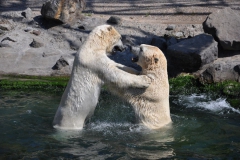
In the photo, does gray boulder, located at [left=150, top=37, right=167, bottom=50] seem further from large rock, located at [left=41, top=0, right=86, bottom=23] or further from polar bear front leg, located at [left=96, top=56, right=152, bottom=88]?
polar bear front leg, located at [left=96, top=56, right=152, bottom=88]

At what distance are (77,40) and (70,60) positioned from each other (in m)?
2.01

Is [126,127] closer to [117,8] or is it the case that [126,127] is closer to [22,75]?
[22,75]

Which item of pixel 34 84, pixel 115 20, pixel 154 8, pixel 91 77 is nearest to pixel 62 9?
pixel 115 20

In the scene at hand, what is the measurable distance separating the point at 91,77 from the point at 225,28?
7956mm

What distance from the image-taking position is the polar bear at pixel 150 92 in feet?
22.1

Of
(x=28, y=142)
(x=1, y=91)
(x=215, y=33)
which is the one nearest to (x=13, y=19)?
(x=1, y=91)

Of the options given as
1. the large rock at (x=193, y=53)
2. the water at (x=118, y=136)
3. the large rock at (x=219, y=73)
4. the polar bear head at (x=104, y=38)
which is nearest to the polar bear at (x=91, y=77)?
the polar bear head at (x=104, y=38)

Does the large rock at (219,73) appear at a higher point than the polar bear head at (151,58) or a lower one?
lower

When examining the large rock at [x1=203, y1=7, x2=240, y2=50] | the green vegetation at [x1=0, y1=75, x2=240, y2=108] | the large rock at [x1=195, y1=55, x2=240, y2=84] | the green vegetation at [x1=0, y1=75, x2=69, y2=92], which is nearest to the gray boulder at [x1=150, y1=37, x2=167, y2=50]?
the large rock at [x1=203, y1=7, x2=240, y2=50]

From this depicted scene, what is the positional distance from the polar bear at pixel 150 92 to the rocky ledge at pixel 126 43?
4.78 metres

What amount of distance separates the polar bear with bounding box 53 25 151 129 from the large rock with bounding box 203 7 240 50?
23.5 feet

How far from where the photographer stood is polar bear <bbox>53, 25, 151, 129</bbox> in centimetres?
663

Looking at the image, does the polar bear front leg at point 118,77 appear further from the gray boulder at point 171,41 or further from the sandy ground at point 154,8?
the sandy ground at point 154,8

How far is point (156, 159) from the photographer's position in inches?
243
